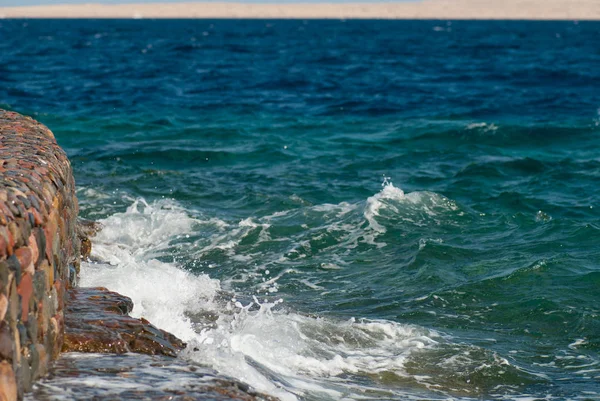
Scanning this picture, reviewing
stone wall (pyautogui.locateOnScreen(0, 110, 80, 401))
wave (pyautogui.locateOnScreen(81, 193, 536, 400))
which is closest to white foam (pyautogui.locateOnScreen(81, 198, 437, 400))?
wave (pyautogui.locateOnScreen(81, 193, 536, 400))

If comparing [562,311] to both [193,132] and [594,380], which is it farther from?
[193,132]

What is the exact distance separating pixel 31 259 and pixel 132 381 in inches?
41.5

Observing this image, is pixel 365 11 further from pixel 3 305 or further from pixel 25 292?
pixel 3 305

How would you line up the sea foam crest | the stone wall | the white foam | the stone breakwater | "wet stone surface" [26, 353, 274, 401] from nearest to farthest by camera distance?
the stone wall → the stone breakwater → "wet stone surface" [26, 353, 274, 401] → the white foam → the sea foam crest

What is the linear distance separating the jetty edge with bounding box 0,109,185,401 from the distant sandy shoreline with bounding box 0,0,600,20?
6009 inches

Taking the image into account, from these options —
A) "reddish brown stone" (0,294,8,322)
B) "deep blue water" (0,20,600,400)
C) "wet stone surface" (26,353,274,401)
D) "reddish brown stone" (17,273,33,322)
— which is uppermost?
"deep blue water" (0,20,600,400)

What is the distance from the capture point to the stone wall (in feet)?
15.6

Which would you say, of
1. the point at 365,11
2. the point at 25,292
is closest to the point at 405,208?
the point at 25,292

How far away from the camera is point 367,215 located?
43.0ft

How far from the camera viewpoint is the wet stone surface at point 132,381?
5.22 m

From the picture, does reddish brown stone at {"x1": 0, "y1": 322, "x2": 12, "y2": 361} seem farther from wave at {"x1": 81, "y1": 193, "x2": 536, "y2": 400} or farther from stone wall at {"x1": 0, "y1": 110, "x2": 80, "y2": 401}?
wave at {"x1": 81, "y1": 193, "x2": 536, "y2": 400}

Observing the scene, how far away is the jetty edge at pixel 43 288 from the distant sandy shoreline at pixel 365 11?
153 metres

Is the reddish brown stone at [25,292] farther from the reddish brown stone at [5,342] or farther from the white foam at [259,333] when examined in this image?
the white foam at [259,333]

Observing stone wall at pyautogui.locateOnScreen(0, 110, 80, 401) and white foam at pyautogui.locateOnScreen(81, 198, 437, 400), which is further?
white foam at pyautogui.locateOnScreen(81, 198, 437, 400)
